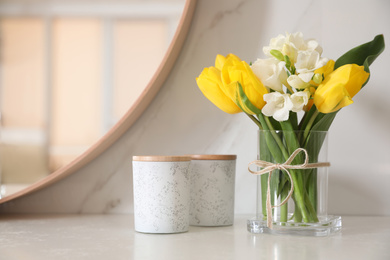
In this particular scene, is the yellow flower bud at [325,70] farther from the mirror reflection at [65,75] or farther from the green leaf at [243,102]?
the mirror reflection at [65,75]

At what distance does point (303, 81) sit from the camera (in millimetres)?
542

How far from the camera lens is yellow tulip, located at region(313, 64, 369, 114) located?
0.53 m

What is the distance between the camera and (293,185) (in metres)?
0.56

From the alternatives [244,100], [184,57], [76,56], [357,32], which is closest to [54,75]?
[76,56]

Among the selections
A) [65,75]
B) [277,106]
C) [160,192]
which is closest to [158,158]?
[160,192]

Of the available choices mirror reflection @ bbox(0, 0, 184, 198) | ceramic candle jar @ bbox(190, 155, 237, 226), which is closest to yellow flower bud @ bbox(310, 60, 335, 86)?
ceramic candle jar @ bbox(190, 155, 237, 226)

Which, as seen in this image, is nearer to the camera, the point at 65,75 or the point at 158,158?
the point at 158,158

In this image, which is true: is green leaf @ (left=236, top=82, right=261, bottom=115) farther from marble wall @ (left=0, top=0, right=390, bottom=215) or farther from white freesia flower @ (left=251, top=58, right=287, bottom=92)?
marble wall @ (left=0, top=0, right=390, bottom=215)

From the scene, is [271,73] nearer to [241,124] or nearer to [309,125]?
[309,125]

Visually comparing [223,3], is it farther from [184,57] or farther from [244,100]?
[244,100]

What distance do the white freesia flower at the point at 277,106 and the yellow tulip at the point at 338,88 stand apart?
0.11ft

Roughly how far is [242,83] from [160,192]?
0.51 feet

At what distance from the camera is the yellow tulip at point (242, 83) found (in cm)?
55

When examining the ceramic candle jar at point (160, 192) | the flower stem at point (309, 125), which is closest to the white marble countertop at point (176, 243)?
the ceramic candle jar at point (160, 192)
